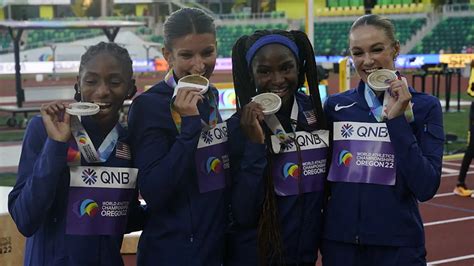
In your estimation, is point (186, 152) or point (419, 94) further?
point (419, 94)

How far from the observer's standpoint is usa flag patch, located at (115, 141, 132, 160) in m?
2.85

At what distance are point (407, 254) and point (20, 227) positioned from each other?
148 cm

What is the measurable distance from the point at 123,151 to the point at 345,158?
34.3 inches

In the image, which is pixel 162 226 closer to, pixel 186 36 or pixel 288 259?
pixel 288 259

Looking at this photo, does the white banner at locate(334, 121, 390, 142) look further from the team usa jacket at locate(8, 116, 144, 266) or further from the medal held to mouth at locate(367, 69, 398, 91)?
the team usa jacket at locate(8, 116, 144, 266)

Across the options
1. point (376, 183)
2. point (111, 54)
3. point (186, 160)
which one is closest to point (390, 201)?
point (376, 183)

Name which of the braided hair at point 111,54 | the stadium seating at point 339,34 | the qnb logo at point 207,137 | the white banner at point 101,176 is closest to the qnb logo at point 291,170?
the qnb logo at point 207,137

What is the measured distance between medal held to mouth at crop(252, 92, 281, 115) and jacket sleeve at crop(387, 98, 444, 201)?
440mm

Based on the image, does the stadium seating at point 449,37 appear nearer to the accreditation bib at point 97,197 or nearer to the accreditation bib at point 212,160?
the accreditation bib at point 212,160

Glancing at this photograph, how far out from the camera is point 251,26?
142 feet

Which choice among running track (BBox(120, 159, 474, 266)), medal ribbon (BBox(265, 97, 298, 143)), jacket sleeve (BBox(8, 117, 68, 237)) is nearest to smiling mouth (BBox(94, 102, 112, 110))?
jacket sleeve (BBox(8, 117, 68, 237))

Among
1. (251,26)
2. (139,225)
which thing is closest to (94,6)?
(251,26)

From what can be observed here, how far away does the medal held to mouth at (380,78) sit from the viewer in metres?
2.83

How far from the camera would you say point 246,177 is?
9.32 ft
